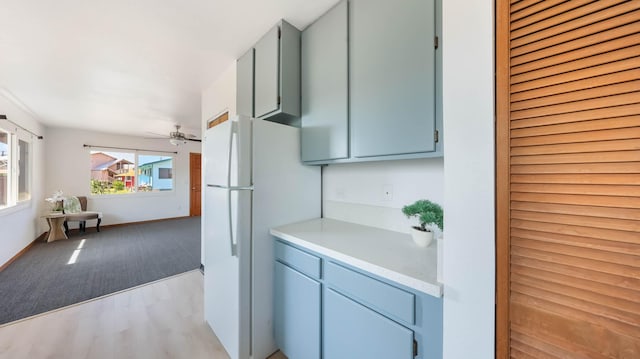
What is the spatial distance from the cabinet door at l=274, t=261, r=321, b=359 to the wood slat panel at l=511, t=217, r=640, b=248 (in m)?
1.01

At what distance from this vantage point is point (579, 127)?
54 cm

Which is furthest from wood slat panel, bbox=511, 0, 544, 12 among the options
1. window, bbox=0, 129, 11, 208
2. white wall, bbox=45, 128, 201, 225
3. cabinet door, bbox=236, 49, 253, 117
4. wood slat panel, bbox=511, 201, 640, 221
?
white wall, bbox=45, 128, 201, 225

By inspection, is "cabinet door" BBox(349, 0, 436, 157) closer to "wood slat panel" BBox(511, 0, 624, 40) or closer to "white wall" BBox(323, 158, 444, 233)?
"white wall" BBox(323, 158, 444, 233)

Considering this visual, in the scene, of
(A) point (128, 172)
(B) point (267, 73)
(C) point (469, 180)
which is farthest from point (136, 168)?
(C) point (469, 180)

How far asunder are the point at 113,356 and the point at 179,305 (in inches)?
25.3

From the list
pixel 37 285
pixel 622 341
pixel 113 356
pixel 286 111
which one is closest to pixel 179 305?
pixel 113 356

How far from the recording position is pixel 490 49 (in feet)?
2.15

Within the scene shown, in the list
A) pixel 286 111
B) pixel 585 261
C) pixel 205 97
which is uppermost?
pixel 205 97

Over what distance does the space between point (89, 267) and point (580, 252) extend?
187 inches

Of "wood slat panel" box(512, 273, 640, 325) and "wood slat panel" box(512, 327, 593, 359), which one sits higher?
"wood slat panel" box(512, 273, 640, 325)

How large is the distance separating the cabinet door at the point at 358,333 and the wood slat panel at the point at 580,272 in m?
0.52

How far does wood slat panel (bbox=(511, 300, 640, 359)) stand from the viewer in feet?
1.67

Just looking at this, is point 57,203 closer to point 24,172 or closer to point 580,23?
point 24,172

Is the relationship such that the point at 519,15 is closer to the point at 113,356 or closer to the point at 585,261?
the point at 585,261
